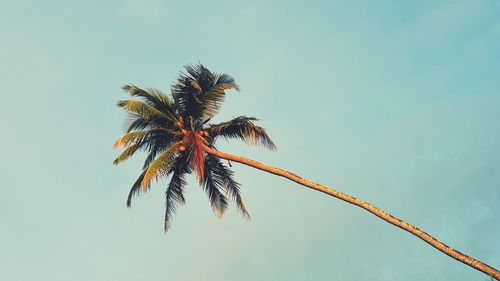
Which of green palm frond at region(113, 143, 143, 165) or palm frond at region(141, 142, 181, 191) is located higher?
green palm frond at region(113, 143, 143, 165)

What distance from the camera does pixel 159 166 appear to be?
21.0 metres

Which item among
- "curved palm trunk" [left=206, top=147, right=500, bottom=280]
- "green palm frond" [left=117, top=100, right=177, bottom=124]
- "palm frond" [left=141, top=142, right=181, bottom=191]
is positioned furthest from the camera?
"green palm frond" [left=117, top=100, right=177, bottom=124]

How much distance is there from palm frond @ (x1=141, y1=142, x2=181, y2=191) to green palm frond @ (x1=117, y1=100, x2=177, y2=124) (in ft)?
4.57

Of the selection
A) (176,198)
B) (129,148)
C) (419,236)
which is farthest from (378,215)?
(129,148)

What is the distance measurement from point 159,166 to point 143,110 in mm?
2555

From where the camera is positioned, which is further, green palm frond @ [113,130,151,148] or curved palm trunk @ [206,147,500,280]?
green palm frond @ [113,130,151,148]

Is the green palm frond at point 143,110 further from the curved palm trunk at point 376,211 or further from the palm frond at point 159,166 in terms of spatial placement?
the curved palm trunk at point 376,211

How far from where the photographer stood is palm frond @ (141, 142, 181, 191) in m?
20.6

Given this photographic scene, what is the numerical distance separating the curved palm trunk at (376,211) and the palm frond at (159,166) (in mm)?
1432

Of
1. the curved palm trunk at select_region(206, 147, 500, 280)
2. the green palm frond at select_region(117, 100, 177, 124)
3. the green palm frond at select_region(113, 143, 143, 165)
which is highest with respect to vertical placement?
the green palm frond at select_region(117, 100, 177, 124)

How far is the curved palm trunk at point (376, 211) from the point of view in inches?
640

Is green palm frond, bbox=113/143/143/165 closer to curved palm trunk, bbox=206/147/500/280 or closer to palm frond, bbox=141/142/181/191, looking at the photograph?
palm frond, bbox=141/142/181/191

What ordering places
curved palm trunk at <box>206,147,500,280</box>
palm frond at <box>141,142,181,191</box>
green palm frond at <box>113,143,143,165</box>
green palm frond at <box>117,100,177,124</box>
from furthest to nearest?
green palm frond at <box>113,143,143,165</box>, green palm frond at <box>117,100,177,124</box>, palm frond at <box>141,142,181,191</box>, curved palm trunk at <box>206,147,500,280</box>

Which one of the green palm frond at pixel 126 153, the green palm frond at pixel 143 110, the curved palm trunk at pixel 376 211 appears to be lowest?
the curved palm trunk at pixel 376 211
